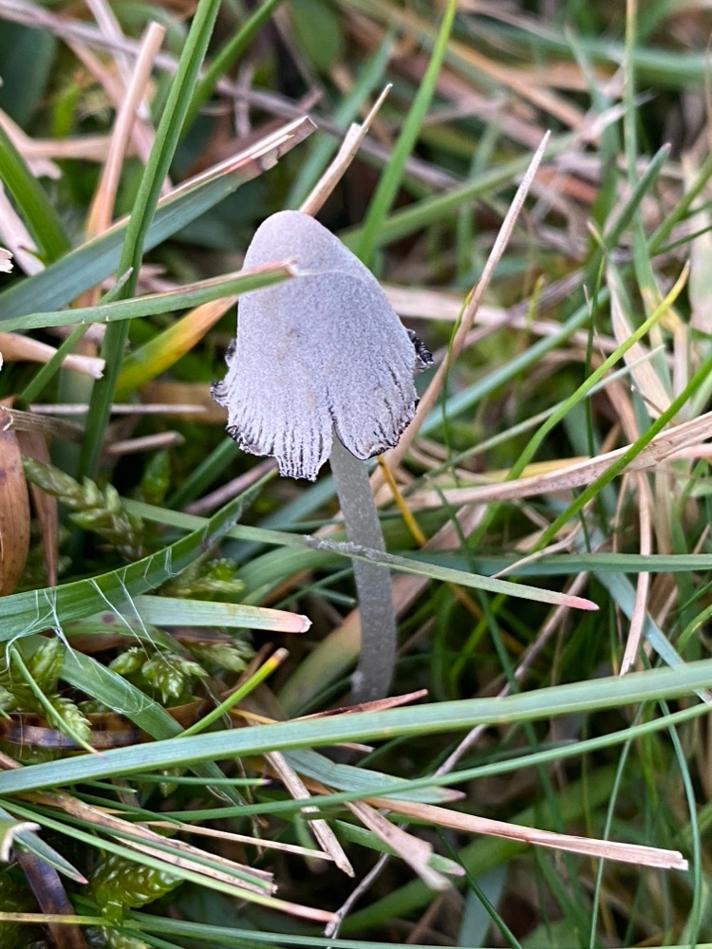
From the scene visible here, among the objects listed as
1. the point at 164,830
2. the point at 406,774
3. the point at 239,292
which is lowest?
the point at 406,774

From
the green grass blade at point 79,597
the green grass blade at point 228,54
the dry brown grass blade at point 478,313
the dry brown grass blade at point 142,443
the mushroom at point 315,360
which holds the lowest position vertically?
the green grass blade at point 79,597

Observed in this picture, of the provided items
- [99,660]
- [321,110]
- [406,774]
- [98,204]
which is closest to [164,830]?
[99,660]

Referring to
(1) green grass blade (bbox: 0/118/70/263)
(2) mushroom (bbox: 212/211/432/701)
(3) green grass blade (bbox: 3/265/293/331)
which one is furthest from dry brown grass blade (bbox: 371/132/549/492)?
(1) green grass blade (bbox: 0/118/70/263)

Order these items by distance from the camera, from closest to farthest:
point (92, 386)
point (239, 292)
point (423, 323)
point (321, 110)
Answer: point (239, 292), point (92, 386), point (423, 323), point (321, 110)

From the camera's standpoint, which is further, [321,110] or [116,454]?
[321,110]

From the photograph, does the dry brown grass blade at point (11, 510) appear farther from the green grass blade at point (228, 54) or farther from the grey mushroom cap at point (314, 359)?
the green grass blade at point (228, 54)

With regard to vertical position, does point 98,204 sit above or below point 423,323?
above

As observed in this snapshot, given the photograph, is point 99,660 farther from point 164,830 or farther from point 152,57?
point 152,57

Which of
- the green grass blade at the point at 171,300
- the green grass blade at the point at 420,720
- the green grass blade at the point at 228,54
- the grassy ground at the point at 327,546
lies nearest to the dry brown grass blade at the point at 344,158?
the grassy ground at the point at 327,546
